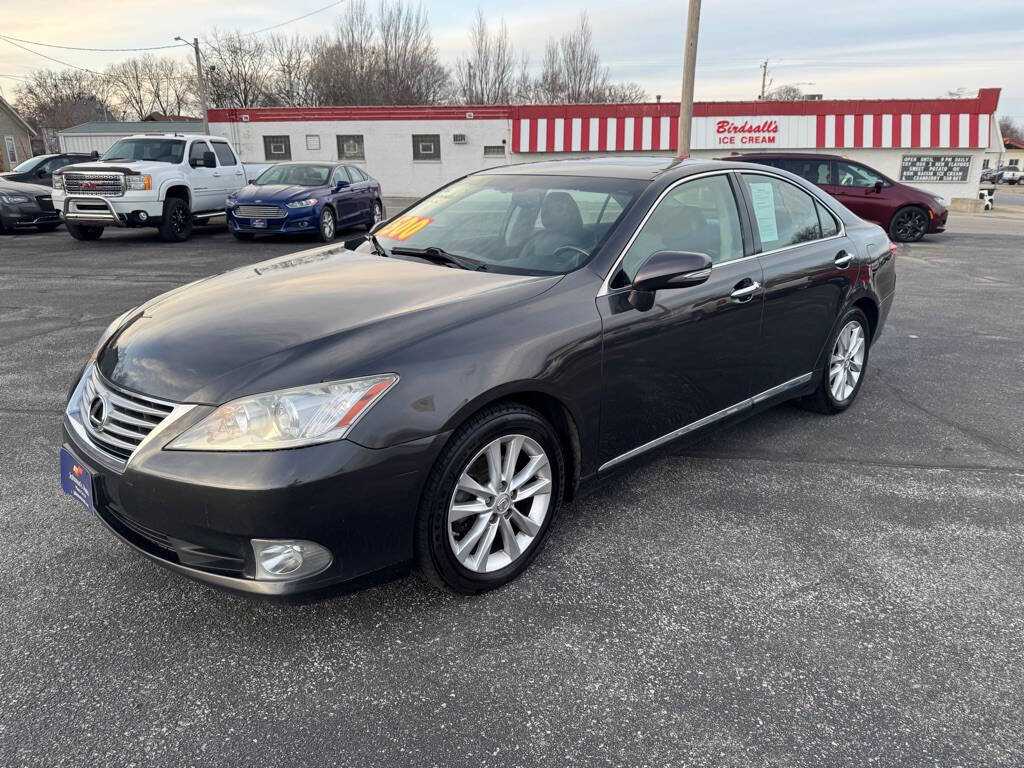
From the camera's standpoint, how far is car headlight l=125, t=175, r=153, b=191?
13.4 m

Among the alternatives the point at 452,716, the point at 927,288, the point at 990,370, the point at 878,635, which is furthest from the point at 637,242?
the point at 927,288

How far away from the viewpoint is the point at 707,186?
12.6 feet

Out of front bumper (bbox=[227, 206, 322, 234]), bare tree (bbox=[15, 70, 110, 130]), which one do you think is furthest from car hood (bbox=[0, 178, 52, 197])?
bare tree (bbox=[15, 70, 110, 130])

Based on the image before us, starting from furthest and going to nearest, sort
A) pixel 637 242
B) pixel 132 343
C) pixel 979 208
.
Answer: pixel 979 208, pixel 637 242, pixel 132 343

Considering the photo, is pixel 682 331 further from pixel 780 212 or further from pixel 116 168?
pixel 116 168

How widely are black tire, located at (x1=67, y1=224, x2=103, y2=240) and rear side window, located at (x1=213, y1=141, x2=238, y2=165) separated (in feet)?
9.07

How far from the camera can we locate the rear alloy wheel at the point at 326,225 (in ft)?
47.1

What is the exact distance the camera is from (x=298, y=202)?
14062 millimetres

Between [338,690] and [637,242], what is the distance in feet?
7.02

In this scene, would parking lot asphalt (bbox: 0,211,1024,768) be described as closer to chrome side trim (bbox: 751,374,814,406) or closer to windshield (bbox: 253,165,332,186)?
chrome side trim (bbox: 751,374,814,406)

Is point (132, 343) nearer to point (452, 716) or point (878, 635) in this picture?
point (452, 716)

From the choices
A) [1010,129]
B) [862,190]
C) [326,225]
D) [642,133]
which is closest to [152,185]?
[326,225]

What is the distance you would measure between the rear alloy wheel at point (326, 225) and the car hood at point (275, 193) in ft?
1.46

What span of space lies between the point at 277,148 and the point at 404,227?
1248 inches
